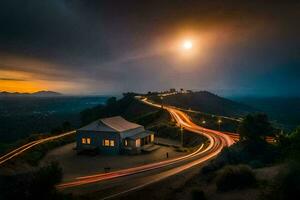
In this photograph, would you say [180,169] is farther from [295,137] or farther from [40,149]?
[40,149]

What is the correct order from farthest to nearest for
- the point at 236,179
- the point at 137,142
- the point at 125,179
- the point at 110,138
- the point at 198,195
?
the point at 137,142 < the point at 110,138 < the point at 125,179 < the point at 236,179 < the point at 198,195

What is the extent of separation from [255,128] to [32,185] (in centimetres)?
2995

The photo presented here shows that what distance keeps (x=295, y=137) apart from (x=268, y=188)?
11.0 meters

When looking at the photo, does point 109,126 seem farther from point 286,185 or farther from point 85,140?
point 286,185

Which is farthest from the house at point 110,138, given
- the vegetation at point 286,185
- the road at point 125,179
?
the vegetation at point 286,185

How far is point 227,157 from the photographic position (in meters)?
36.3

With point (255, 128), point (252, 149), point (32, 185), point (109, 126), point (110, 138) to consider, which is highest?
point (255, 128)

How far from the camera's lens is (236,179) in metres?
25.6

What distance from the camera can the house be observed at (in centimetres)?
5678

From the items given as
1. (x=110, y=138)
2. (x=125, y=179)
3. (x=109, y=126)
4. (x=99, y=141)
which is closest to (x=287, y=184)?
(x=125, y=179)

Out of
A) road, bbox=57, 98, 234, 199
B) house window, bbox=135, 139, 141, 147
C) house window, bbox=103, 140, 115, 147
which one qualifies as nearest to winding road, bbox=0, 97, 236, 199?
road, bbox=57, 98, 234, 199

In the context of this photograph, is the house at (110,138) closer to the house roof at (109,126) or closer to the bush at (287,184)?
the house roof at (109,126)

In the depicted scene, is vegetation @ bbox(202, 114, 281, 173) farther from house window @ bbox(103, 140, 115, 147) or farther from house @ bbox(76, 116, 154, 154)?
house window @ bbox(103, 140, 115, 147)

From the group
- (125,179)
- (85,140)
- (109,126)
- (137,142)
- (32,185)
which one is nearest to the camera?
(32,185)
